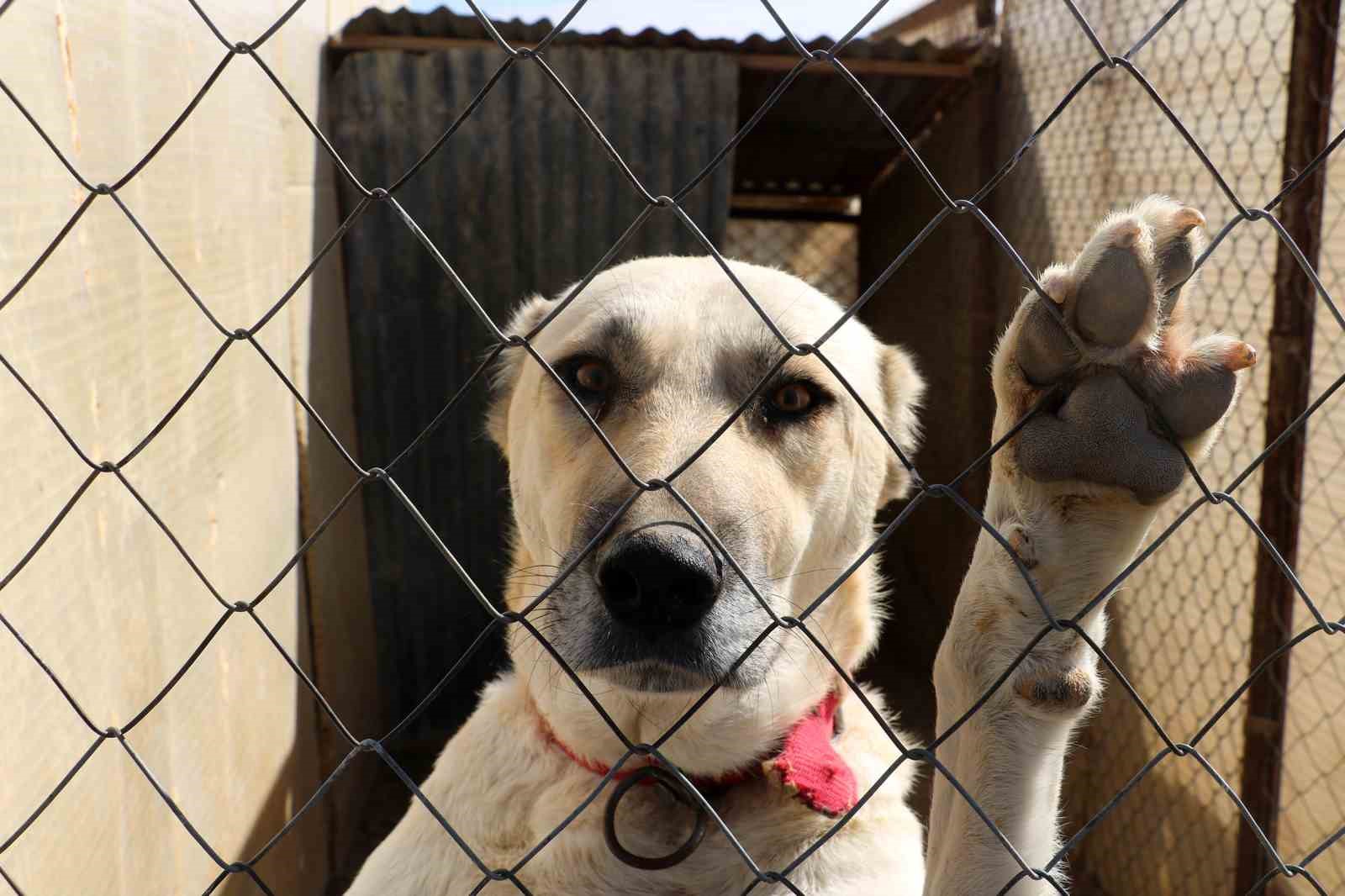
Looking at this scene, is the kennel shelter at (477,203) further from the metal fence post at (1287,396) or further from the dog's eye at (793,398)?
the dog's eye at (793,398)

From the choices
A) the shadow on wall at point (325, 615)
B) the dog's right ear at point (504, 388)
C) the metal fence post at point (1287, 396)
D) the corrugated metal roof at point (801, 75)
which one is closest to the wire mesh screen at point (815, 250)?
the corrugated metal roof at point (801, 75)

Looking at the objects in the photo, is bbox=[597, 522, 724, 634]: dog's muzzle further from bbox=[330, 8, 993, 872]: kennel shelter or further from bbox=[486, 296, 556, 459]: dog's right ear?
bbox=[330, 8, 993, 872]: kennel shelter

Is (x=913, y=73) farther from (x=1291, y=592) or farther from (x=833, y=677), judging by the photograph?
(x=833, y=677)

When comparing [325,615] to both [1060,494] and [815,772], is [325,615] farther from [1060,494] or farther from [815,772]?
[1060,494]

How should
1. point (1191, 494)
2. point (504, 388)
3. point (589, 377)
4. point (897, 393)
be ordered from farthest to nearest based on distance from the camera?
point (1191, 494) < point (504, 388) < point (897, 393) < point (589, 377)

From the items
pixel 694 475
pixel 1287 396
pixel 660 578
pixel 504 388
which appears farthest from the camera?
pixel 1287 396

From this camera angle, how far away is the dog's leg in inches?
49.5

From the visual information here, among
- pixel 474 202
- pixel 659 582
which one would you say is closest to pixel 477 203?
pixel 474 202

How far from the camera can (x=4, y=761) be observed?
1644 mm

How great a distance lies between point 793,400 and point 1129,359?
944 mm

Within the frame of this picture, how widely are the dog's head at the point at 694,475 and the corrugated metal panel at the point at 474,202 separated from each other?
7.33 feet

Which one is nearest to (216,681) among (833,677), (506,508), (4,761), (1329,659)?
(4,761)

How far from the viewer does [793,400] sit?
2174 mm

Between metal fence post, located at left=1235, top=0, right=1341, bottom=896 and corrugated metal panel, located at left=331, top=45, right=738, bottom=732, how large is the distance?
7.50 ft
